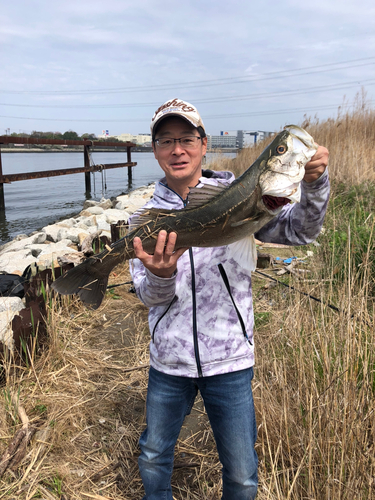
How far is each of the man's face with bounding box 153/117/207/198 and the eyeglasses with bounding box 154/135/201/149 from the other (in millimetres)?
17

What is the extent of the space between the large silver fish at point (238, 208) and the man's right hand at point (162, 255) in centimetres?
7

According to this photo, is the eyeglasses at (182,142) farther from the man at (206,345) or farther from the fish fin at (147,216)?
the man at (206,345)

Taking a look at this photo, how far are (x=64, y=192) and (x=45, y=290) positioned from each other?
866 inches

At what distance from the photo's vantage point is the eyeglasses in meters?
2.58

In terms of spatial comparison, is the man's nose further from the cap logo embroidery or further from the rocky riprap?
the rocky riprap

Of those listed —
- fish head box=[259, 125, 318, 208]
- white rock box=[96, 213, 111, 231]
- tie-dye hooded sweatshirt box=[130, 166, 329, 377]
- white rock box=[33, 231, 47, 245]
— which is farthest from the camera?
white rock box=[96, 213, 111, 231]

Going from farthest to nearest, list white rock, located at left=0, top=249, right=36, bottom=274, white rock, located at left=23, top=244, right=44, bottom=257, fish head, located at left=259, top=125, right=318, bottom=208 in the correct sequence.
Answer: white rock, located at left=23, top=244, right=44, bottom=257, white rock, located at left=0, top=249, right=36, bottom=274, fish head, located at left=259, top=125, right=318, bottom=208

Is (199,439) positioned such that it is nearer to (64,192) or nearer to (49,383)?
(49,383)

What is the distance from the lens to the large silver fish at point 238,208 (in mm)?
1854

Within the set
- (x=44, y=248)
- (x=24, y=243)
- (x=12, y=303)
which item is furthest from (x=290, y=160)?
(x=24, y=243)

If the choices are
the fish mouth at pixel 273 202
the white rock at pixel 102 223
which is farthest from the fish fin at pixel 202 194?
the white rock at pixel 102 223

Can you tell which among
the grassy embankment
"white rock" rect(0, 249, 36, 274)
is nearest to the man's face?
the grassy embankment

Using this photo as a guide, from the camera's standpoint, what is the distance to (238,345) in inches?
88.3

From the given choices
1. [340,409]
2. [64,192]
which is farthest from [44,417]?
[64,192]
